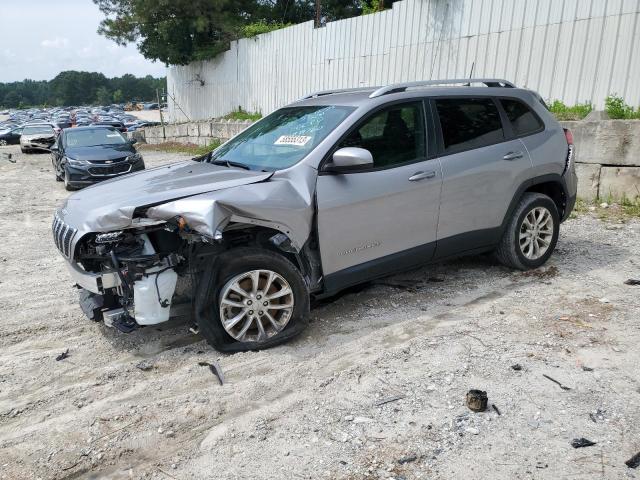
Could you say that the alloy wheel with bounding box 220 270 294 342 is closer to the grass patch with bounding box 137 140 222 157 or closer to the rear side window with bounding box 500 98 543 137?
the rear side window with bounding box 500 98 543 137

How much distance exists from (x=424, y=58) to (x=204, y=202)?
8.41 meters

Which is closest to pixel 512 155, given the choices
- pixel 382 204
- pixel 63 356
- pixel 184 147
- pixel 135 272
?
pixel 382 204

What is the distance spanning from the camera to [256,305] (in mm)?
4000

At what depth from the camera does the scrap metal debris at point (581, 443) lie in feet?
9.61

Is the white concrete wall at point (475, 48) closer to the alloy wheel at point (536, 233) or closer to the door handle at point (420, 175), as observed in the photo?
the alloy wheel at point (536, 233)

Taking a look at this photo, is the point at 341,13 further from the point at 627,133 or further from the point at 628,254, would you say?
the point at 628,254

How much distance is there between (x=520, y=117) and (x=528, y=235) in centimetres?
116

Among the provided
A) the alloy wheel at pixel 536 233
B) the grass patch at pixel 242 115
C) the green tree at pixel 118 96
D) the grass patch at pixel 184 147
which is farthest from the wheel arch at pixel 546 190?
the green tree at pixel 118 96

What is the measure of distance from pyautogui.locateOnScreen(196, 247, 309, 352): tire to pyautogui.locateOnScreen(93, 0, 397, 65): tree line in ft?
54.6

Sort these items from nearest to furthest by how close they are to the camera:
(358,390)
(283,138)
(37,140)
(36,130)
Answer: (358,390), (283,138), (37,140), (36,130)

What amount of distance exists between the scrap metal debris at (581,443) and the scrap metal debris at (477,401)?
0.50 metres

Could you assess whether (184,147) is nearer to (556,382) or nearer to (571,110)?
(571,110)

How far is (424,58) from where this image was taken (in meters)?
10.9

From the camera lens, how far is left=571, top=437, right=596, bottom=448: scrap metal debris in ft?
9.61
